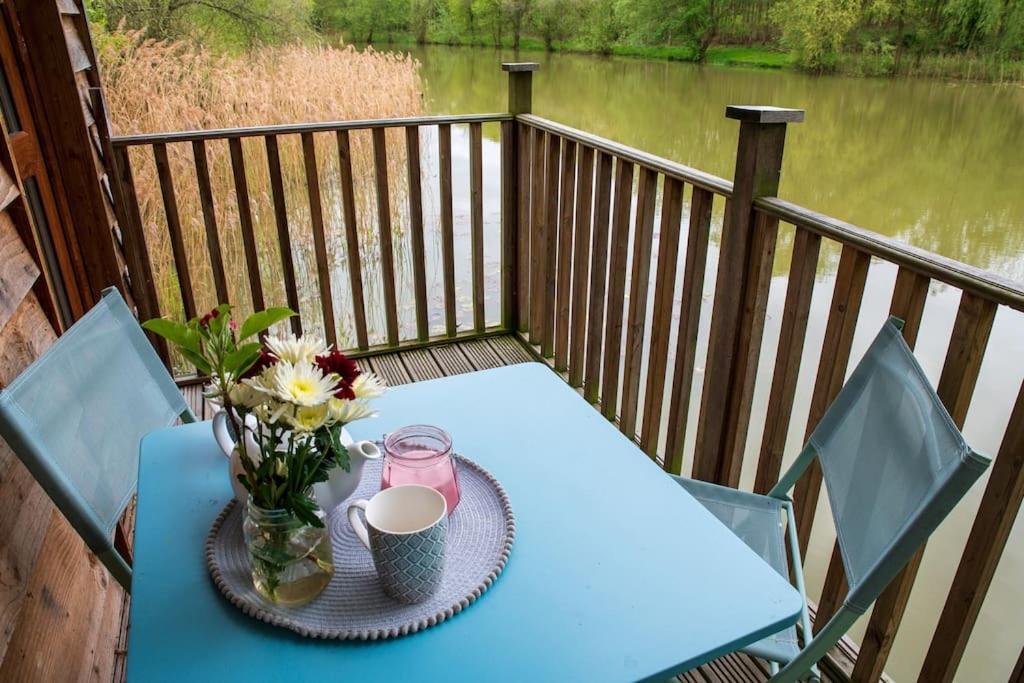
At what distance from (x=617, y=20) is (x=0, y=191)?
5886mm

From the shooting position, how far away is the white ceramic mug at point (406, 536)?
0.82 m

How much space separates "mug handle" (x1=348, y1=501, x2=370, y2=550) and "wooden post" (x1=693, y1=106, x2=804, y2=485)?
1.24 m

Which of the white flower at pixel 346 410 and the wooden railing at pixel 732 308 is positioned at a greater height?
the white flower at pixel 346 410

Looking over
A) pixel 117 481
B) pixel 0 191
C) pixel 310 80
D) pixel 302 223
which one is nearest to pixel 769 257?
pixel 117 481

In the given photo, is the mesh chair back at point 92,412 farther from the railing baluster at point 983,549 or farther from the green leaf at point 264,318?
the railing baluster at point 983,549

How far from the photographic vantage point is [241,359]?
0.78m

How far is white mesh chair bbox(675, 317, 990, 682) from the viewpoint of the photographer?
0.96 meters

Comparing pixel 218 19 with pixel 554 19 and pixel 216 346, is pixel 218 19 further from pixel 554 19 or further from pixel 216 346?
pixel 216 346

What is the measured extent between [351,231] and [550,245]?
84cm

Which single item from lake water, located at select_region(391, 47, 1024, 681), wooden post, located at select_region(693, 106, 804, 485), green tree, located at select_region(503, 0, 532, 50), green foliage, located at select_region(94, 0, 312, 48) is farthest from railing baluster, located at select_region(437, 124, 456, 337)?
green foliage, located at select_region(94, 0, 312, 48)

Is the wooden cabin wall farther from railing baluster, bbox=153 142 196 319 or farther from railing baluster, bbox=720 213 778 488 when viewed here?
railing baluster, bbox=720 213 778 488

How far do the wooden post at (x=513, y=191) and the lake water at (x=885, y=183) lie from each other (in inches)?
26.7

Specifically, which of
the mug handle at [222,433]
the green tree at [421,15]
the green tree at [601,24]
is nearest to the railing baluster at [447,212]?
the mug handle at [222,433]

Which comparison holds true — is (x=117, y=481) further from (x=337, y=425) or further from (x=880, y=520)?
(x=880, y=520)
